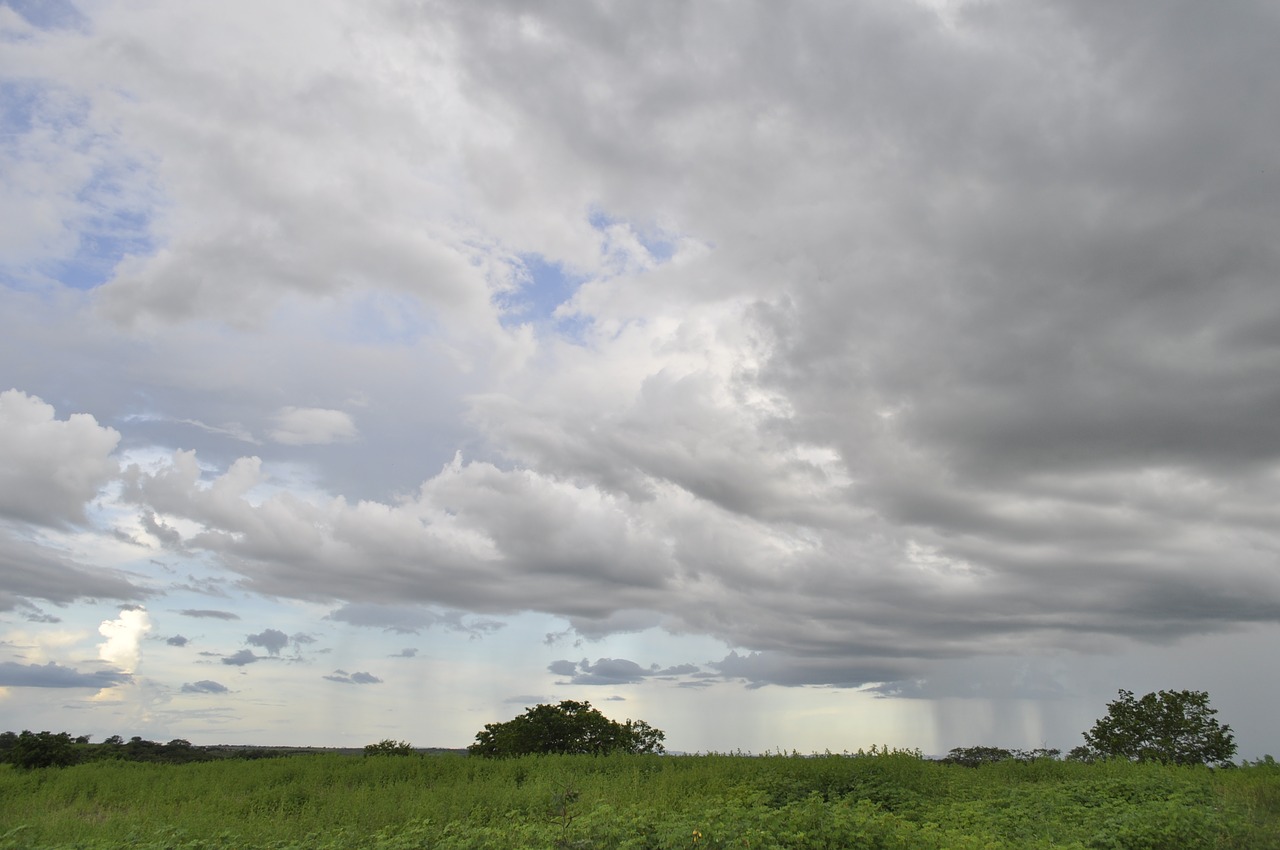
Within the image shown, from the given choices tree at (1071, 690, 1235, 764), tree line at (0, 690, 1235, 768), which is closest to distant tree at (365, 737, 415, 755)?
tree line at (0, 690, 1235, 768)

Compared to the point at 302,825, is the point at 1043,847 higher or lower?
higher

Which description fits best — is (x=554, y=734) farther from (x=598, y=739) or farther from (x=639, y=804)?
(x=639, y=804)

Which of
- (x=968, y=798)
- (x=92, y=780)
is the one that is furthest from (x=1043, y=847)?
(x=92, y=780)

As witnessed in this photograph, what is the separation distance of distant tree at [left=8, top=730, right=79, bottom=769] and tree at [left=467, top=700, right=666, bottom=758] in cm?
1702

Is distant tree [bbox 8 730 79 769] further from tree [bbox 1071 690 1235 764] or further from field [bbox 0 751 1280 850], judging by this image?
tree [bbox 1071 690 1235 764]

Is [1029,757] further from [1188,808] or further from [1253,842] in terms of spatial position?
[1253,842]

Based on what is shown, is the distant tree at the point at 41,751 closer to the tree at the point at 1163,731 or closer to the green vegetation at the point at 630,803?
the green vegetation at the point at 630,803

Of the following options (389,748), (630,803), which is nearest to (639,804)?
(630,803)

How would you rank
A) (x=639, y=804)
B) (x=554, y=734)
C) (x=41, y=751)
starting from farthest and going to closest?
(x=554, y=734) < (x=41, y=751) < (x=639, y=804)

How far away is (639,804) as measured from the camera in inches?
703

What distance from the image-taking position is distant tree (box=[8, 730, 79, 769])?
3178 centimetres

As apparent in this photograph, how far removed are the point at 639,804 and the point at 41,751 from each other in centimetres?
2784

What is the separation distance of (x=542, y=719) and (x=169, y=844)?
88.0ft

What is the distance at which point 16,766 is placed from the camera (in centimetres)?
3144
